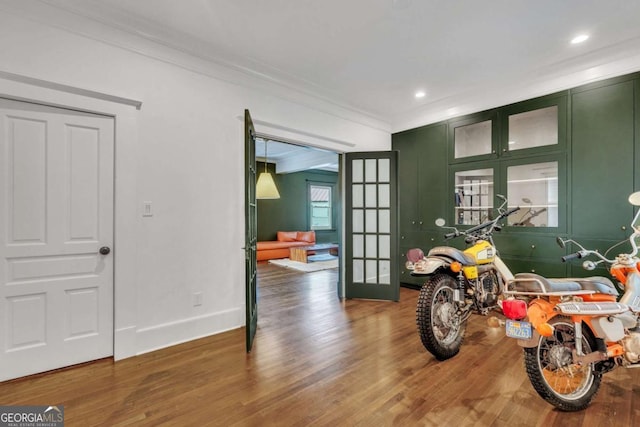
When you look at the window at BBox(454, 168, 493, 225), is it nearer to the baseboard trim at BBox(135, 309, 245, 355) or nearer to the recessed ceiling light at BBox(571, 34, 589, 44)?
the recessed ceiling light at BBox(571, 34, 589, 44)

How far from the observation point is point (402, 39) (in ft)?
8.41

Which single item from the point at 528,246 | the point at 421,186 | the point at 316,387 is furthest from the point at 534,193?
the point at 316,387

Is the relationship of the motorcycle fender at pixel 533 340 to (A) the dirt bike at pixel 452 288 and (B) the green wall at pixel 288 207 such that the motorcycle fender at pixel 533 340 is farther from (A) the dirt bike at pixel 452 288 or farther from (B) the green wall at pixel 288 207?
(B) the green wall at pixel 288 207

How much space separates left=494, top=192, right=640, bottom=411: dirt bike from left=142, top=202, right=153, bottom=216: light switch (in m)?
2.71

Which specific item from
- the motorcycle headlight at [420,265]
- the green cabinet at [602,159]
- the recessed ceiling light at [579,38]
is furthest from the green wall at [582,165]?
the motorcycle headlight at [420,265]

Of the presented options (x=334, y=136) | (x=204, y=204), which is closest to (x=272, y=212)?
(x=334, y=136)

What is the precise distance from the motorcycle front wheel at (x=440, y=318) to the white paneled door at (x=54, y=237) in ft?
8.19

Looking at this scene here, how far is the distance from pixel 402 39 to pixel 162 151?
7.80ft

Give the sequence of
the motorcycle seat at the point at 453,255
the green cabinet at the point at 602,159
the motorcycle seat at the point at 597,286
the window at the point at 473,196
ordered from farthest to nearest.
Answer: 1. the window at the point at 473,196
2. the green cabinet at the point at 602,159
3. the motorcycle seat at the point at 453,255
4. the motorcycle seat at the point at 597,286

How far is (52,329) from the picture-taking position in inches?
82.0

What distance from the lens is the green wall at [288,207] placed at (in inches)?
327

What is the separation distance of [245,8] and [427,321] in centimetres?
277

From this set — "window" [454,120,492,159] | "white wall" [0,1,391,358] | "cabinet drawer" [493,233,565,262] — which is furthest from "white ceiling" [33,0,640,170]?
"cabinet drawer" [493,233,565,262]

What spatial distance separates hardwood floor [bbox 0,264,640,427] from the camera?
5.32 feet
